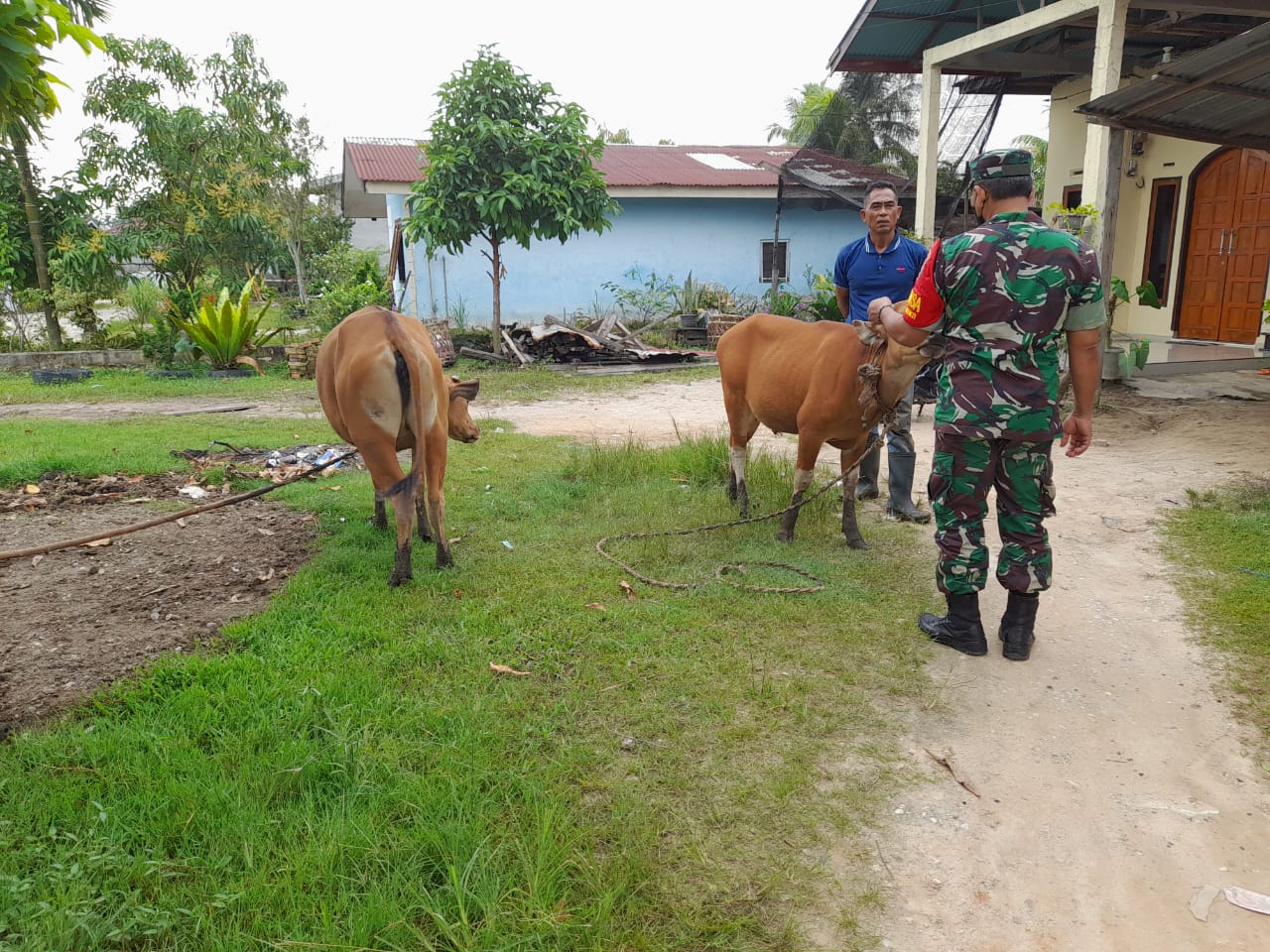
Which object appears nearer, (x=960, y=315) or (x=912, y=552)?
(x=960, y=315)

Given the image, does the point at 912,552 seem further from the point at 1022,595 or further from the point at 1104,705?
the point at 1104,705

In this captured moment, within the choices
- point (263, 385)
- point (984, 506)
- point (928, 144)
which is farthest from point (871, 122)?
point (984, 506)

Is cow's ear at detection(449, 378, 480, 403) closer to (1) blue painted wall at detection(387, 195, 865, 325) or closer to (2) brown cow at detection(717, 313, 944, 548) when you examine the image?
(2) brown cow at detection(717, 313, 944, 548)

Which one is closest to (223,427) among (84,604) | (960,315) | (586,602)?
(84,604)

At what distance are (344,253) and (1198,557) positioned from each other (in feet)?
87.0

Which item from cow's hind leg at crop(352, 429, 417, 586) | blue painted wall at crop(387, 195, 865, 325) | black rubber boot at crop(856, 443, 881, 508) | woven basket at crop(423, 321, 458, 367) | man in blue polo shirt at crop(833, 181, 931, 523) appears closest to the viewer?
cow's hind leg at crop(352, 429, 417, 586)

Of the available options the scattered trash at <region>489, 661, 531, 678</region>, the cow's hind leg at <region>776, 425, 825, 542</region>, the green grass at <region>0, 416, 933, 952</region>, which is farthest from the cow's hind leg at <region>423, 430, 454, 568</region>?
the cow's hind leg at <region>776, 425, 825, 542</region>

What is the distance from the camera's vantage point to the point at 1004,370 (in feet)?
11.5

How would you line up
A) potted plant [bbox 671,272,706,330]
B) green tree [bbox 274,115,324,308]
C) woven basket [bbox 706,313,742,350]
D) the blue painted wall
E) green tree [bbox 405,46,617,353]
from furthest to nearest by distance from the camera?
green tree [bbox 274,115,324,308] < the blue painted wall < potted plant [bbox 671,272,706,330] < woven basket [bbox 706,313,742,350] < green tree [bbox 405,46,617,353]

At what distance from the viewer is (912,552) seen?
5.18 m

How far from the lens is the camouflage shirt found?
341cm

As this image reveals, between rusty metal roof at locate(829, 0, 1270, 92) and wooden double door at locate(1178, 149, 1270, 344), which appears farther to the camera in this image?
wooden double door at locate(1178, 149, 1270, 344)

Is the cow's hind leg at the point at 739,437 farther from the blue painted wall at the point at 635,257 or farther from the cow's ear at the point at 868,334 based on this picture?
the blue painted wall at the point at 635,257

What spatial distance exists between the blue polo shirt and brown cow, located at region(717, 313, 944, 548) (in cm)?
48
